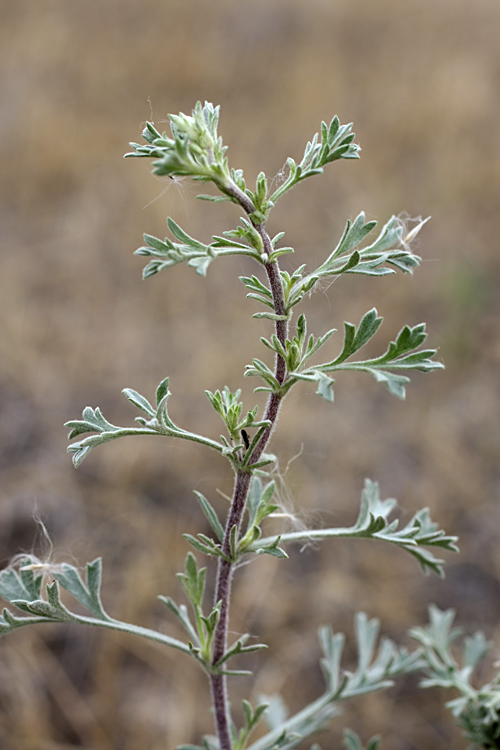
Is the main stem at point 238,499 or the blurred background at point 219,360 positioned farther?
the blurred background at point 219,360

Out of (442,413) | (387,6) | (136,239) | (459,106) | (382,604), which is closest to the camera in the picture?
(382,604)

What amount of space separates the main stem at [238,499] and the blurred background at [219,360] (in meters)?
0.52

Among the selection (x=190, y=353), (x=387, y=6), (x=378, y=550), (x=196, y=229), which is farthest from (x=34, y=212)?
(x=387, y=6)

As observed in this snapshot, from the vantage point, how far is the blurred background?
2.59 metres

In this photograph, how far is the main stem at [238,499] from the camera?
97 cm

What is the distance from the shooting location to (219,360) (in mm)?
4039

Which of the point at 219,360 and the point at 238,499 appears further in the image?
the point at 219,360

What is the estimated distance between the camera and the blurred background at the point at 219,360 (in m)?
2.59

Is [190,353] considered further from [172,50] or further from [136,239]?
[172,50]

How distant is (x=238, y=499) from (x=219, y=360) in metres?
2.99

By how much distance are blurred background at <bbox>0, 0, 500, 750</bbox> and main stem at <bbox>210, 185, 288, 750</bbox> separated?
518mm

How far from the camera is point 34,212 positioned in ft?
18.5

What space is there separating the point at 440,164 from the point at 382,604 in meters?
4.58

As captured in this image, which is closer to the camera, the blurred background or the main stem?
the main stem
